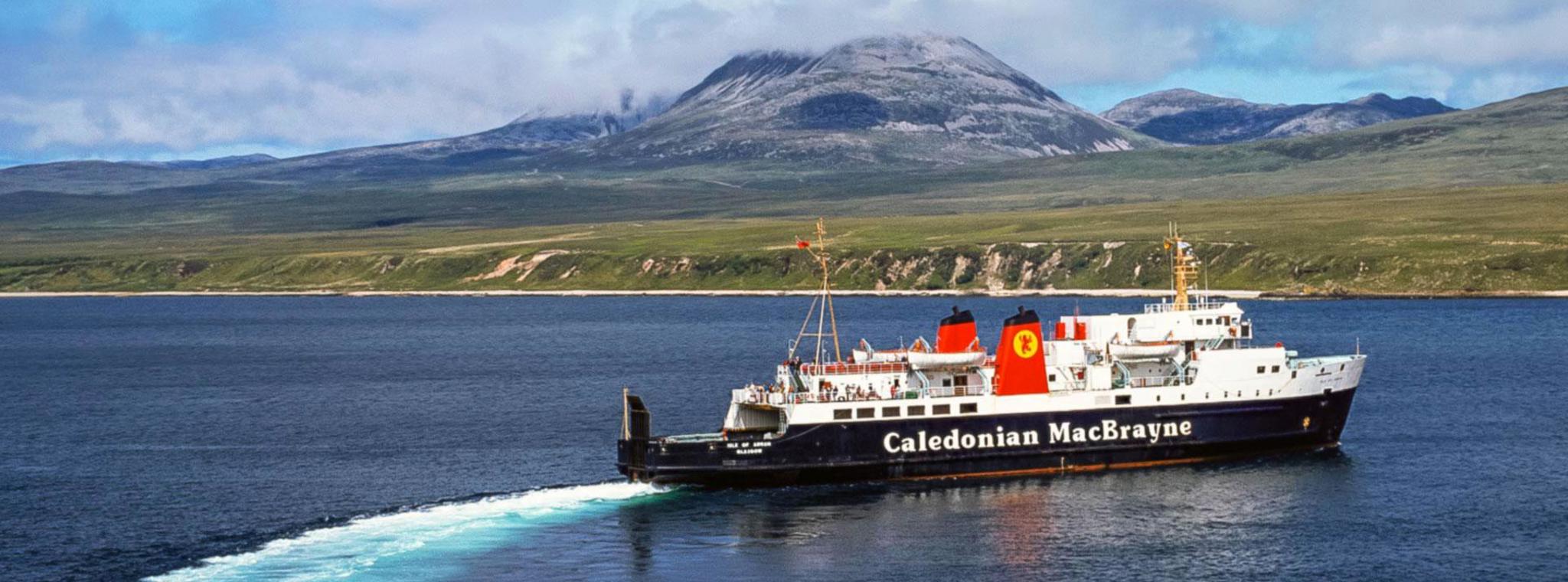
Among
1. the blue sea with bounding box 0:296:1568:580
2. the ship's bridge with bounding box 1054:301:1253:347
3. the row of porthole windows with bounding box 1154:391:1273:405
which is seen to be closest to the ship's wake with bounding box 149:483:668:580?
the blue sea with bounding box 0:296:1568:580

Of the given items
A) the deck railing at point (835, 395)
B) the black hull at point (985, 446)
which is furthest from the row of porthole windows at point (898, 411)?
the deck railing at point (835, 395)

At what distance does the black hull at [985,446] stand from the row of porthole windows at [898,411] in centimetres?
33

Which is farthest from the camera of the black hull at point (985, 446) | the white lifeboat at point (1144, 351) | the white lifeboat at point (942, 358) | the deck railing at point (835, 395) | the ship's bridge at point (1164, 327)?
the ship's bridge at point (1164, 327)

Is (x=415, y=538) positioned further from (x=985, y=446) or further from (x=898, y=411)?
(x=985, y=446)

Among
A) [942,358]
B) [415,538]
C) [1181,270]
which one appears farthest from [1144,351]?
[415,538]

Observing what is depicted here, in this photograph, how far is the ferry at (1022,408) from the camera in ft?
262

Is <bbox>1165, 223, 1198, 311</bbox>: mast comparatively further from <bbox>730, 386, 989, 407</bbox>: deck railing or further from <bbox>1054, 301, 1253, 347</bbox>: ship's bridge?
<bbox>730, 386, 989, 407</bbox>: deck railing

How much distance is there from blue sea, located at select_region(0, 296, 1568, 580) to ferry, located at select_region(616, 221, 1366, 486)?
125 cm

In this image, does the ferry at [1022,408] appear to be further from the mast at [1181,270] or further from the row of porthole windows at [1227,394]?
the mast at [1181,270]

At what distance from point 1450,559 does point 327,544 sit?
4110 cm

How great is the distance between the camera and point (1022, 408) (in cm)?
8181

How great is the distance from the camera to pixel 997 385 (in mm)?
82250

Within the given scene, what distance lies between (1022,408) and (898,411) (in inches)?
219

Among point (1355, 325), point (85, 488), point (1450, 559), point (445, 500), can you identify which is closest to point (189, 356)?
point (85, 488)
